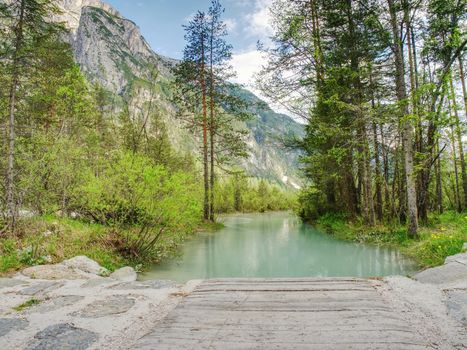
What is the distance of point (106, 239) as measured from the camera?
9.01m

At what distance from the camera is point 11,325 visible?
10.8 feet

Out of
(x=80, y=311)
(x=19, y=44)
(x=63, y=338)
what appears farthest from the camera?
(x=19, y=44)

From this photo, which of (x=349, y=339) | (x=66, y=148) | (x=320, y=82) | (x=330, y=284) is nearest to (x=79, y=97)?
(x=66, y=148)

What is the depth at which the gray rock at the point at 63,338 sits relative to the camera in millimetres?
2770

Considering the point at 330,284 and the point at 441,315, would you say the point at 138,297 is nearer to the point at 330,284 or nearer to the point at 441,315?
the point at 330,284

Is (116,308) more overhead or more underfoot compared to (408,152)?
more underfoot

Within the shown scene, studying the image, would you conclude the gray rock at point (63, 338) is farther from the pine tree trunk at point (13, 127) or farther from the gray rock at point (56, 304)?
the pine tree trunk at point (13, 127)

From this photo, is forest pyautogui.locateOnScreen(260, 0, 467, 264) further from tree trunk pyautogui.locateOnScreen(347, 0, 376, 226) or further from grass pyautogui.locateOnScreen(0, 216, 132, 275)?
grass pyautogui.locateOnScreen(0, 216, 132, 275)

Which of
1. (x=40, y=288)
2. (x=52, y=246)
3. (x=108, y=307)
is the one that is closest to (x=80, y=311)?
(x=108, y=307)

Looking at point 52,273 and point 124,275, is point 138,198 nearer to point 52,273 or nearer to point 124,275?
point 124,275

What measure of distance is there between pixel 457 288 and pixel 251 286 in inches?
101

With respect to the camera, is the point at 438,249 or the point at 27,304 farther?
the point at 438,249

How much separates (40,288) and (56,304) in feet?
3.51

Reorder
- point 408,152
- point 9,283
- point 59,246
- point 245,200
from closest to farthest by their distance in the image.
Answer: point 9,283
point 59,246
point 408,152
point 245,200
